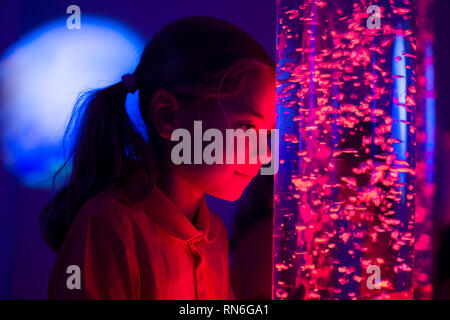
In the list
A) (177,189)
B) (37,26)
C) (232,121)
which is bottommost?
(177,189)

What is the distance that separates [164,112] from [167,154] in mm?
78

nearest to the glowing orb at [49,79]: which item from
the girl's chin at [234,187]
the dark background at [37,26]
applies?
the dark background at [37,26]

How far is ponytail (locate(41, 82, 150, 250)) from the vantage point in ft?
2.79

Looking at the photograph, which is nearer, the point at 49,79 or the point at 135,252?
the point at 135,252

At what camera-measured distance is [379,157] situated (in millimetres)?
704

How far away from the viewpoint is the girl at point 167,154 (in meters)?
0.80

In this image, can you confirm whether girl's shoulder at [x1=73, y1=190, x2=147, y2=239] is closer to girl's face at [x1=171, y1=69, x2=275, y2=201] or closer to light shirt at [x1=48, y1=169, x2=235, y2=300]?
light shirt at [x1=48, y1=169, x2=235, y2=300]

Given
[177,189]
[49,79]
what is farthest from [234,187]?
[49,79]

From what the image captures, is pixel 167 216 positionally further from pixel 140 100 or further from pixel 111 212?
pixel 140 100

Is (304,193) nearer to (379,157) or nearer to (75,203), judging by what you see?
(379,157)

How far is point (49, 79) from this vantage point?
91 centimetres
